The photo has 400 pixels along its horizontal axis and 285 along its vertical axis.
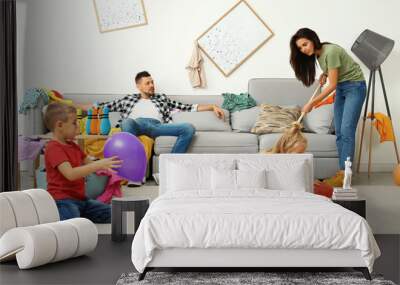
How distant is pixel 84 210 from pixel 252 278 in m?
1.82

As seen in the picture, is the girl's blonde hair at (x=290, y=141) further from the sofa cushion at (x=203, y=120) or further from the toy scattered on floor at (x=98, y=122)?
the toy scattered on floor at (x=98, y=122)

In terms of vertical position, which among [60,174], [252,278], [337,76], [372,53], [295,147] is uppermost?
[372,53]

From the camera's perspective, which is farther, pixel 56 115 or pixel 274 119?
pixel 274 119

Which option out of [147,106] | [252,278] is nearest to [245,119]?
[147,106]

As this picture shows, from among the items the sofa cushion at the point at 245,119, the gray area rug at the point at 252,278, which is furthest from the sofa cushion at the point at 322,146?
the gray area rug at the point at 252,278

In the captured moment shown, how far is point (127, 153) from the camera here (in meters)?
5.39

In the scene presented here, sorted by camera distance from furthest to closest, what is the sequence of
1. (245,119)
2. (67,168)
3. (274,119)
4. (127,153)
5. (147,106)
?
(147,106)
(245,119)
(274,119)
(127,153)
(67,168)

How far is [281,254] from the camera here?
3291mm

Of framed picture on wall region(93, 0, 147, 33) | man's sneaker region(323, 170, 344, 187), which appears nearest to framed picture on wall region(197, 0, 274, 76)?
framed picture on wall region(93, 0, 147, 33)

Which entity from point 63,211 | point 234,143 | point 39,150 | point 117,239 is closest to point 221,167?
point 117,239

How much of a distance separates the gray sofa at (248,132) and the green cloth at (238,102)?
0.08 m

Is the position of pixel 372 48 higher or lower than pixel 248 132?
higher

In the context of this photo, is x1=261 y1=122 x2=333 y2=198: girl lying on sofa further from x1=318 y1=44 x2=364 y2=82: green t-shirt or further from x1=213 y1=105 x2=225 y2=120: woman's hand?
x1=213 y1=105 x2=225 y2=120: woman's hand

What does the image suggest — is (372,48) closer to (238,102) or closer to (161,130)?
(238,102)
